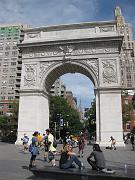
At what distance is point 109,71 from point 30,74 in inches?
356

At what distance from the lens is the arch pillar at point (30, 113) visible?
99.3ft

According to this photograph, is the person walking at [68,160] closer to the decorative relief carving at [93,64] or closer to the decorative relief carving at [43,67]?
the decorative relief carving at [93,64]

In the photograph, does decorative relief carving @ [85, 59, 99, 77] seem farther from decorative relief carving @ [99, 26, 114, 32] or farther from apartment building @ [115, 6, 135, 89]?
apartment building @ [115, 6, 135, 89]

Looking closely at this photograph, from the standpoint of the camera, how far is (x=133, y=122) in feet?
233

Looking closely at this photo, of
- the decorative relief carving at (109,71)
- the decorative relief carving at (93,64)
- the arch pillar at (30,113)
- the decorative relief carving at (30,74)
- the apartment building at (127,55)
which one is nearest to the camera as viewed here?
the decorative relief carving at (109,71)

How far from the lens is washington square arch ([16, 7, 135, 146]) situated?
29.2 meters

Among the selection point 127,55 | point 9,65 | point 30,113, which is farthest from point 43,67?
point 127,55

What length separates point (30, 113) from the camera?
101ft

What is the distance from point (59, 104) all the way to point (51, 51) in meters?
23.2

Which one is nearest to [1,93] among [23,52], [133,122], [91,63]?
[133,122]

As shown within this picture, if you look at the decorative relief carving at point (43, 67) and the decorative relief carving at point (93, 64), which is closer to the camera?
the decorative relief carving at point (93, 64)

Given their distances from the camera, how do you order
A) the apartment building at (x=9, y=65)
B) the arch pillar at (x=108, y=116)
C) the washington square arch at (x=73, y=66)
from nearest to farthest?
the arch pillar at (x=108, y=116), the washington square arch at (x=73, y=66), the apartment building at (x=9, y=65)

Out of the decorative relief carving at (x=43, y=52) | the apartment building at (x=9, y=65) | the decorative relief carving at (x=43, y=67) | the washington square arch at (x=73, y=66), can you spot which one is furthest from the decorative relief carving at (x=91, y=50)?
the apartment building at (x=9, y=65)

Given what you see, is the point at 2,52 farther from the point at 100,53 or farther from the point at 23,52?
the point at 100,53
